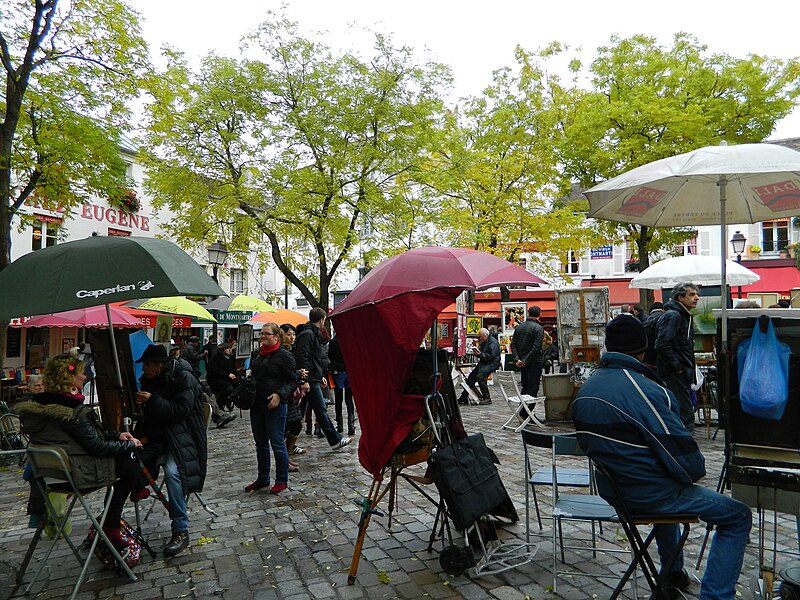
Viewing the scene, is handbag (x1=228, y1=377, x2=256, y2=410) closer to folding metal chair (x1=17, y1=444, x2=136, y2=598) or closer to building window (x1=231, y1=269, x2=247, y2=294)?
folding metal chair (x1=17, y1=444, x2=136, y2=598)

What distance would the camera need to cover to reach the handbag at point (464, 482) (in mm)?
3873

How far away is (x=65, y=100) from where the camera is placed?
9.29m

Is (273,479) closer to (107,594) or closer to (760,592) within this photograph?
(107,594)

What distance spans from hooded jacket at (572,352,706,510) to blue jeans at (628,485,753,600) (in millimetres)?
56

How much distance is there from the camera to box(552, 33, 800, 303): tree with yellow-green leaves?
55.1 ft

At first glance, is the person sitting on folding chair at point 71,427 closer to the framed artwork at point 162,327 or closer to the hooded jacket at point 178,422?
the hooded jacket at point 178,422

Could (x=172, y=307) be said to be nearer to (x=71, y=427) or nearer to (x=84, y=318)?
(x=84, y=318)

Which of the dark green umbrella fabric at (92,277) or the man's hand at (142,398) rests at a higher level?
the dark green umbrella fabric at (92,277)

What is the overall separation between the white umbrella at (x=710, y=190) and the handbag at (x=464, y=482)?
6.41 feet

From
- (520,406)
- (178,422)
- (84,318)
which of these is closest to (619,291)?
(520,406)

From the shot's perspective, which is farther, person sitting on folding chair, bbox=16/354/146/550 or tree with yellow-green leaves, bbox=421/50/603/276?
tree with yellow-green leaves, bbox=421/50/603/276

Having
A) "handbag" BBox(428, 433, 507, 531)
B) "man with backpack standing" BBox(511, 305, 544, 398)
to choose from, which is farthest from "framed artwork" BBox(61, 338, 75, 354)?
"handbag" BBox(428, 433, 507, 531)

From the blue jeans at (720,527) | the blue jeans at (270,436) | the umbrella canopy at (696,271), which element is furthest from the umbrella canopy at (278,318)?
the blue jeans at (720,527)

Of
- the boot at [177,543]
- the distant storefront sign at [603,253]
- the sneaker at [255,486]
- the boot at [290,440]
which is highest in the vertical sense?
the distant storefront sign at [603,253]
